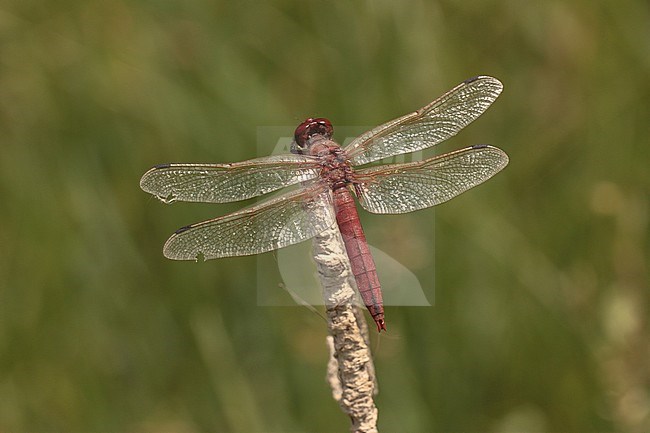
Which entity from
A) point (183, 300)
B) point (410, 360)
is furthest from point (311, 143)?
point (183, 300)

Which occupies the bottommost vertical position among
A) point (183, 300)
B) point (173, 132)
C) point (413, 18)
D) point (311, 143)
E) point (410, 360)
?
point (410, 360)

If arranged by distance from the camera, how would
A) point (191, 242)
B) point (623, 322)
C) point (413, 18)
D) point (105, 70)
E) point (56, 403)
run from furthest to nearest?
point (105, 70) < point (413, 18) < point (56, 403) < point (623, 322) < point (191, 242)

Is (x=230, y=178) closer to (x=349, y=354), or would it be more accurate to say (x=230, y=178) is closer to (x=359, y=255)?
(x=359, y=255)

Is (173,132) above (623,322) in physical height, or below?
above

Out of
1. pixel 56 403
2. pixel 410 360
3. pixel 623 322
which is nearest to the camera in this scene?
pixel 623 322

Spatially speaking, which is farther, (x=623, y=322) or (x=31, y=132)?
(x=31, y=132)

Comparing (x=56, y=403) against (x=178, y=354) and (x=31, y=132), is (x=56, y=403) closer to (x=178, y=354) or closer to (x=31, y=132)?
(x=178, y=354)

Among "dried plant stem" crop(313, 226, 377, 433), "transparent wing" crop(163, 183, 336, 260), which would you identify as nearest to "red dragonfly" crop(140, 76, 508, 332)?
"transparent wing" crop(163, 183, 336, 260)
